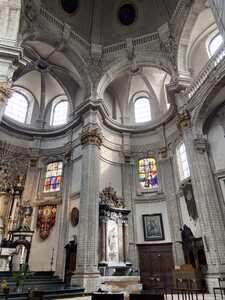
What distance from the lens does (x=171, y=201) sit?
1570cm

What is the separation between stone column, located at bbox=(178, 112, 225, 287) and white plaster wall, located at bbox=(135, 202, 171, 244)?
478 cm

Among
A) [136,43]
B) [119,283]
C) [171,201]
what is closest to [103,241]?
[119,283]

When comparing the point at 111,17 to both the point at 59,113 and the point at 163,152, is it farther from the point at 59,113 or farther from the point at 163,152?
the point at 163,152

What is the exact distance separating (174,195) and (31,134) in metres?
12.0

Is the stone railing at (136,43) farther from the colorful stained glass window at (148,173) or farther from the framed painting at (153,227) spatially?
the framed painting at (153,227)

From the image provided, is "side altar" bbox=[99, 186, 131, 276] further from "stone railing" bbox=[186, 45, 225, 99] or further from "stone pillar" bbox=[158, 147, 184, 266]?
"stone railing" bbox=[186, 45, 225, 99]

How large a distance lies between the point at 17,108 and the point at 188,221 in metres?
15.9

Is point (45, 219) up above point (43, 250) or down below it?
above

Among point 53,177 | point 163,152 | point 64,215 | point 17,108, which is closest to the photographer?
point 64,215

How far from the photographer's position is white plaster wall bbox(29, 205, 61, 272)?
14548 millimetres

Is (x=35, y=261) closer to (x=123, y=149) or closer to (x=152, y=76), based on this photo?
(x=123, y=149)

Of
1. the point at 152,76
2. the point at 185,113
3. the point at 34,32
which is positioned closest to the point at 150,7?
the point at 152,76

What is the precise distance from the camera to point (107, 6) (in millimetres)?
19547

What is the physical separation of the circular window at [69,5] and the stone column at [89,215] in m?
9.70
